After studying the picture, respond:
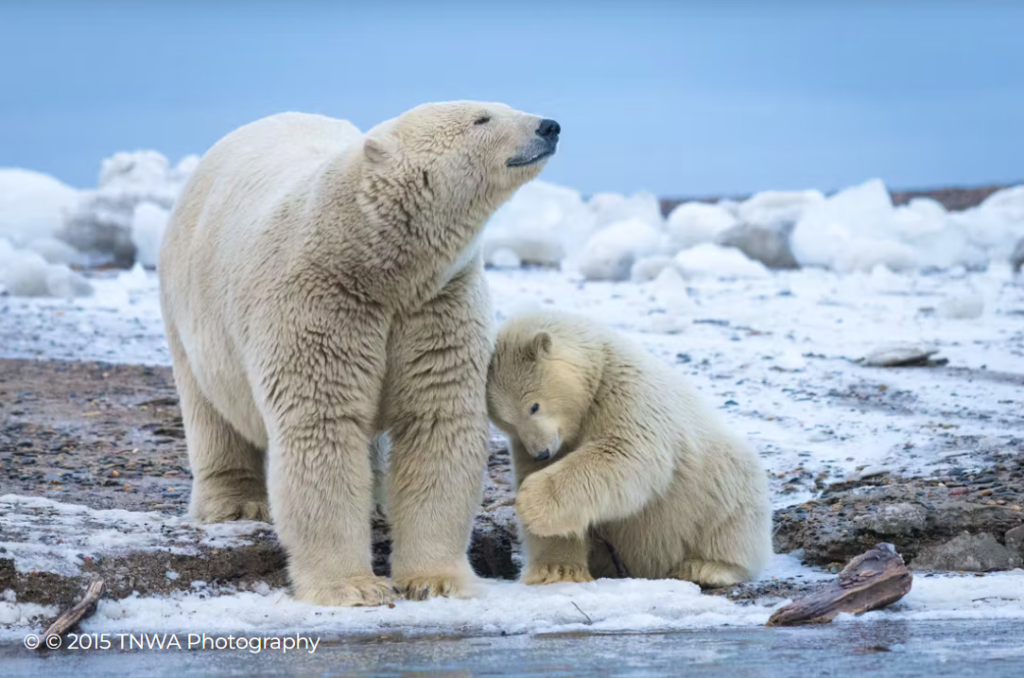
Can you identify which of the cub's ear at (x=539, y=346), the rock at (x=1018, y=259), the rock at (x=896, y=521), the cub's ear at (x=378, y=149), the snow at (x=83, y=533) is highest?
the cub's ear at (x=378, y=149)

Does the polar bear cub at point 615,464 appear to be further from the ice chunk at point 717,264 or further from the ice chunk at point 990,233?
the ice chunk at point 990,233

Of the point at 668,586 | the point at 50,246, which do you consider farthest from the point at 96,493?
the point at 50,246

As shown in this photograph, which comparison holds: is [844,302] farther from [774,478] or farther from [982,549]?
[982,549]

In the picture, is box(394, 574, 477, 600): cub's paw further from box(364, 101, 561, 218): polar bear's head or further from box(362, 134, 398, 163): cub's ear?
box(362, 134, 398, 163): cub's ear

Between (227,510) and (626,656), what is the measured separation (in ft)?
8.69

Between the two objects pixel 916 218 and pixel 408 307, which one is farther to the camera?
pixel 916 218

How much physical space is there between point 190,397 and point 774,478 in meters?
3.13

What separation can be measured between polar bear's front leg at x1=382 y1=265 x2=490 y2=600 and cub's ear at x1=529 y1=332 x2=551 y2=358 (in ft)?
0.66

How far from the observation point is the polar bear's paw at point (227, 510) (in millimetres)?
6324

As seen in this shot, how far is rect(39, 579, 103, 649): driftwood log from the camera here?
4.61m

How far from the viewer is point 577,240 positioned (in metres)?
21.5

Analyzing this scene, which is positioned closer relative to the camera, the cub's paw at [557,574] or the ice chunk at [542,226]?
the cub's paw at [557,574]

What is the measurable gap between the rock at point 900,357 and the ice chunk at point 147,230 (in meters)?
10.9

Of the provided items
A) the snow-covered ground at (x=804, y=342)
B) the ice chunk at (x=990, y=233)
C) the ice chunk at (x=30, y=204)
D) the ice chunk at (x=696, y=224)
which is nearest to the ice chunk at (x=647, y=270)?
the snow-covered ground at (x=804, y=342)
